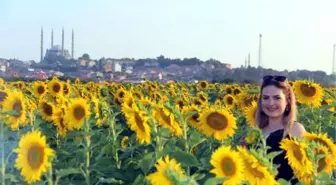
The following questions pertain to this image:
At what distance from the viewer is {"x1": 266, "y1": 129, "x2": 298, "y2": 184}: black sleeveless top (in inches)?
156

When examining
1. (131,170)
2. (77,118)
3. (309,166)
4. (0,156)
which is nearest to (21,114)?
(77,118)

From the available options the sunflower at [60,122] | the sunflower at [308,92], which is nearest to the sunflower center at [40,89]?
the sunflower at [60,122]

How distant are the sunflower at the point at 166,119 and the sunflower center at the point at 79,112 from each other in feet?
2.14

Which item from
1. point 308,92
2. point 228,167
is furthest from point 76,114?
point 308,92

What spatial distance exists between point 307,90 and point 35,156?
12.2 ft

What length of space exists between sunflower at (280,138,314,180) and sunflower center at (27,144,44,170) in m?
1.09

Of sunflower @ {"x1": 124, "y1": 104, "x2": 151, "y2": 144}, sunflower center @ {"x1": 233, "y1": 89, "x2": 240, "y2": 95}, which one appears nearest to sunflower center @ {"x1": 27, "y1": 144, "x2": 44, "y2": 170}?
sunflower @ {"x1": 124, "y1": 104, "x2": 151, "y2": 144}

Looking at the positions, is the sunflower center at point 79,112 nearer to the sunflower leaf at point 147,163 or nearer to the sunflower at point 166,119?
the sunflower at point 166,119

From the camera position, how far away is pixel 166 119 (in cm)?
392

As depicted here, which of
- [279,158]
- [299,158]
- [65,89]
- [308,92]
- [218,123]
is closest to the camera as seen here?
[299,158]

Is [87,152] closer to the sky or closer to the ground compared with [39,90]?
closer to the ground

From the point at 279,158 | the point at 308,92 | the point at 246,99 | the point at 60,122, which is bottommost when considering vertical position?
the point at 279,158

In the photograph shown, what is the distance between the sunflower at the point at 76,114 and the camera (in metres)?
4.38

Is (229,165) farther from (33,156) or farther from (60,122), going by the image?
(60,122)
